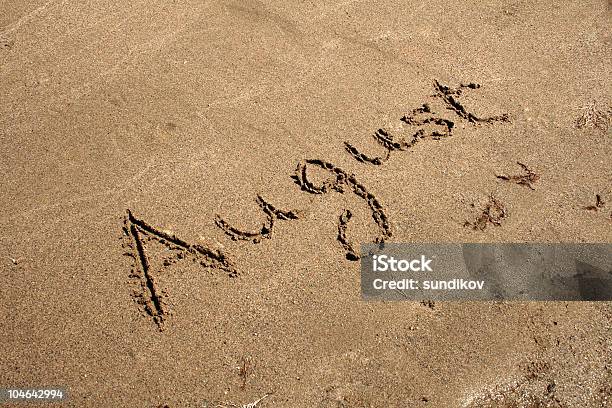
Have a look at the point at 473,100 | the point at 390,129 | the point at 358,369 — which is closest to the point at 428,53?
the point at 473,100

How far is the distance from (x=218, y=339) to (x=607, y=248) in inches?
72.3

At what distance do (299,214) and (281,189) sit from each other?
6.4 inches

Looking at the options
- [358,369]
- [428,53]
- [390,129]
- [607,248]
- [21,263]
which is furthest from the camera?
[428,53]

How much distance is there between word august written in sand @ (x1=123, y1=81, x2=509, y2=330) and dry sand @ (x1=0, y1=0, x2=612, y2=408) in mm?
19

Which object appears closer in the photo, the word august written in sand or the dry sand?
the dry sand

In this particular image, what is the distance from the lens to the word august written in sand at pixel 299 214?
2.61m

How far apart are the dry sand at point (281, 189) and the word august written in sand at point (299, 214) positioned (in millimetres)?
19

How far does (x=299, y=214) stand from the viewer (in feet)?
9.18

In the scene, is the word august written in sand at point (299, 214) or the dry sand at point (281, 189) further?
the word august written in sand at point (299, 214)

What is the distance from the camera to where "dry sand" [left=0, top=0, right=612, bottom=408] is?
7.96 feet

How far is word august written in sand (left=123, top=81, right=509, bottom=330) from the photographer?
2605 millimetres

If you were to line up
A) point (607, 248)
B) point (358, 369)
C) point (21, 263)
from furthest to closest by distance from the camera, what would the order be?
1. point (607, 248)
2. point (21, 263)
3. point (358, 369)

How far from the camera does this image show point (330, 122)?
3.10m

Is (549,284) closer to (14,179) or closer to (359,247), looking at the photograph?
(359,247)
